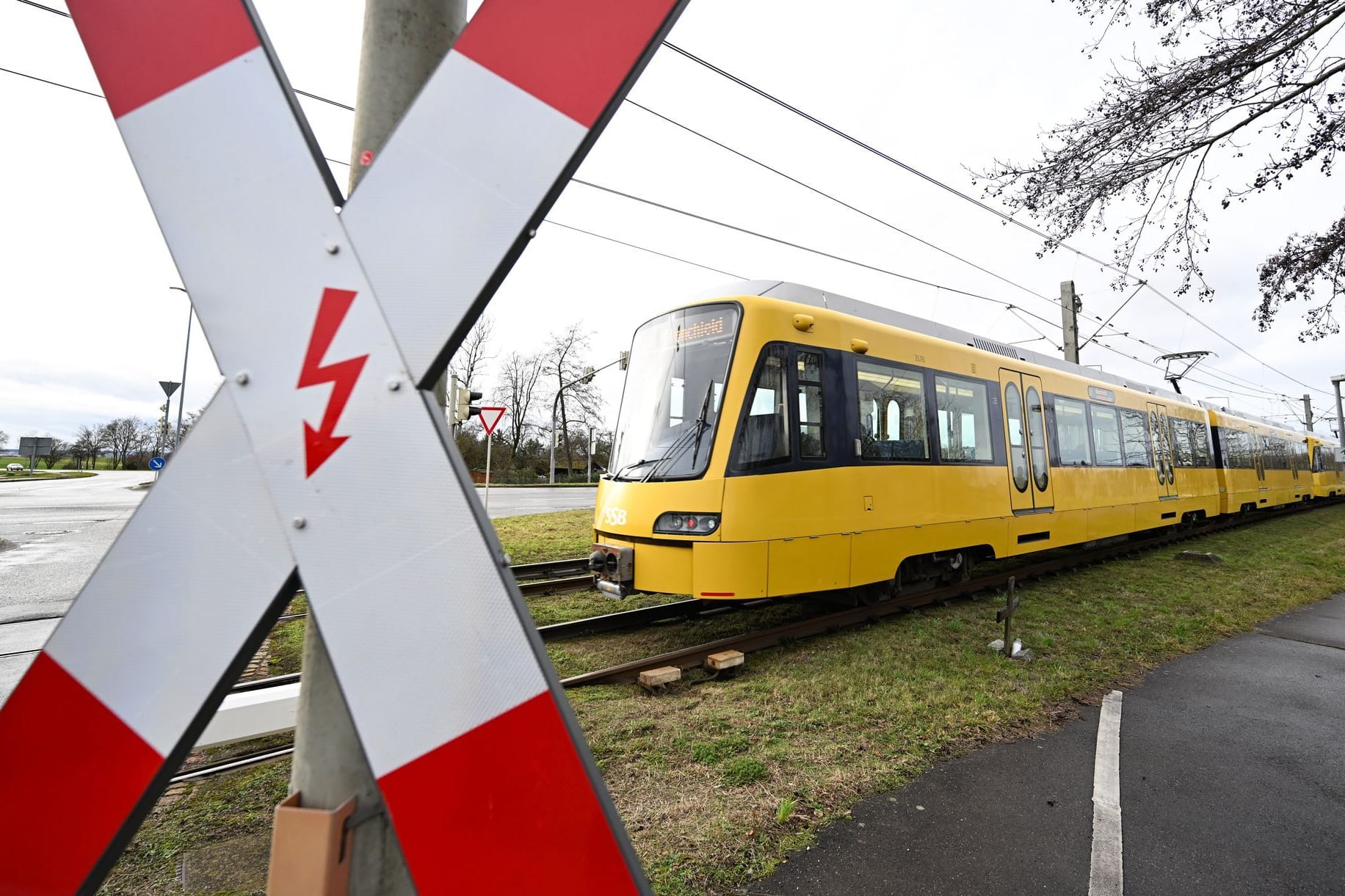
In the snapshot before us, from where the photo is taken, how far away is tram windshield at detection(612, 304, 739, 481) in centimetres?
543

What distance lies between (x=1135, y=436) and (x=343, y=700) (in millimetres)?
13506

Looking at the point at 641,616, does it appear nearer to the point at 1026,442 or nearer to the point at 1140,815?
the point at 1140,815

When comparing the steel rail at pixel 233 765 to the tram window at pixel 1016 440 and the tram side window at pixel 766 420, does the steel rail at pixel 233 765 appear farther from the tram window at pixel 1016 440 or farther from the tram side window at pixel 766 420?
the tram window at pixel 1016 440

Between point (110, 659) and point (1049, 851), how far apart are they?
3.39 metres

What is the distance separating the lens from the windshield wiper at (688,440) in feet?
17.8

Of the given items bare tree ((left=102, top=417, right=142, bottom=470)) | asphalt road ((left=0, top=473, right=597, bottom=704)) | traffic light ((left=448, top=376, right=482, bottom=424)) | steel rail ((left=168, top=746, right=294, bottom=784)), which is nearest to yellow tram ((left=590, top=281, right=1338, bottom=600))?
steel rail ((left=168, top=746, right=294, bottom=784))

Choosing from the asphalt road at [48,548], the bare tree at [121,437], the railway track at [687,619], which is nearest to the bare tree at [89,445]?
the bare tree at [121,437]

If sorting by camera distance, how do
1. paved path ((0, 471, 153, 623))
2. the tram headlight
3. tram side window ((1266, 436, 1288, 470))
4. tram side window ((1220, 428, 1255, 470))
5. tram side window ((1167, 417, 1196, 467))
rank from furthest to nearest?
tram side window ((1266, 436, 1288, 470))
tram side window ((1220, 428, 1255, 470))
tram side window ((1167, 417, 1196, 467))
paved path ((0, 471, 153, 623))
the tram headlight

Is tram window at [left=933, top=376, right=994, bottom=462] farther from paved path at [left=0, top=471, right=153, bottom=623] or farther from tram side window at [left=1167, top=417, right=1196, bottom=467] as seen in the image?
tram side window at [left=1167, top=417, right=1196, bottom=467]

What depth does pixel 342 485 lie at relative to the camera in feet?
3.34

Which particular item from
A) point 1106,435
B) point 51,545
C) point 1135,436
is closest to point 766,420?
point 1106,435

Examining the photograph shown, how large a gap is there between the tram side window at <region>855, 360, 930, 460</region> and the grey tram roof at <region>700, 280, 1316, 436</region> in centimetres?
65

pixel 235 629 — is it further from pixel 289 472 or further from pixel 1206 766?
pixel 1206 766

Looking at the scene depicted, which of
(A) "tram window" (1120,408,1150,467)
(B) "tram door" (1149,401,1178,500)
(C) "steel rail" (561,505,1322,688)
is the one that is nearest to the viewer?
(C) "steel rail" (561,505,1322,688)
